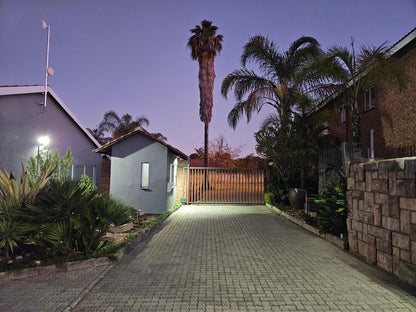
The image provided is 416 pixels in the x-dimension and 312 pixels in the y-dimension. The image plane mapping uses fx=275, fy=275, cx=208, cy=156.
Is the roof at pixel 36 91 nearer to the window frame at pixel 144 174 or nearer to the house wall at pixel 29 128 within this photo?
the house wall at pixel 29 128

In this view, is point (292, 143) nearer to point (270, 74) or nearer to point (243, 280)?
point (270, 74)

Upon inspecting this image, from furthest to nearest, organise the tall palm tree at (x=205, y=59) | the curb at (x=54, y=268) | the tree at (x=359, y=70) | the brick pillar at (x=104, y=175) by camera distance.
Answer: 1. the tall palm tree at (x=205, y=59)
2. the brick pillar at (x=104, y=175)
3. the tree at (x=359, y=70)
4. the curb at (x=54, y=268)

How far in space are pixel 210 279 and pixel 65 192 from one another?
3.07m

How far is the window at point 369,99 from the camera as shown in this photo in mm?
12262

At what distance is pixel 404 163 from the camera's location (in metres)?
4.09

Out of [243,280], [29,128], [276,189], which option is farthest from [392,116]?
[29,128]

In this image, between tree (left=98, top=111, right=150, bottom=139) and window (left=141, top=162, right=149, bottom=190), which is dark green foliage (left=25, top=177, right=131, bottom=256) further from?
tree (left=98, top=111, right=150, bottom=139)

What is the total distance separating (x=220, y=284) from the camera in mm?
4020

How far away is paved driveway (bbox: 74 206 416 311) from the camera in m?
3.37

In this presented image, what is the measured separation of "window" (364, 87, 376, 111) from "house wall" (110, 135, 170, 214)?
934 centimetres

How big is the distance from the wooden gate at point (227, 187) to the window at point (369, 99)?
599 centimetres

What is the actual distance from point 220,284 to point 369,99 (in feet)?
39.2

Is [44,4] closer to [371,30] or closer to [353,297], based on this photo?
[371,30]

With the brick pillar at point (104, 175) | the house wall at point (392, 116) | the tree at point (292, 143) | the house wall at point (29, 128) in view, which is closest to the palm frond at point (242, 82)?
the tree at point (292, 143)
